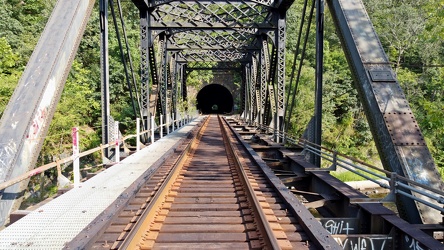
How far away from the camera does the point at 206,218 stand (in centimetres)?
515

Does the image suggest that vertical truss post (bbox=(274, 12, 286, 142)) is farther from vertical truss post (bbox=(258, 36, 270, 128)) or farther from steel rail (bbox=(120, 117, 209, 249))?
steel rail (bbox=(120, 117, 209, 249))

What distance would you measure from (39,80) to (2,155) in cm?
133

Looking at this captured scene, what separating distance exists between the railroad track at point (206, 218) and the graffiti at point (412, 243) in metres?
1.04

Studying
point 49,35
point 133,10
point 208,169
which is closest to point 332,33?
point 133,10

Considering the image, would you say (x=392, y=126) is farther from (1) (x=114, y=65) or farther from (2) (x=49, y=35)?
(1) (x=114, y=65)

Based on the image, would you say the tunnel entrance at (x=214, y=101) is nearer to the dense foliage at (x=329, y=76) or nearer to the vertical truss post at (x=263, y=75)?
the dense foliage at (x=329, y=76)

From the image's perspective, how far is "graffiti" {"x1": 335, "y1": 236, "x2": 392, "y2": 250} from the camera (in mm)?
4371

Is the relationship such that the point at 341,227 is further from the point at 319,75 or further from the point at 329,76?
the point at 329,76

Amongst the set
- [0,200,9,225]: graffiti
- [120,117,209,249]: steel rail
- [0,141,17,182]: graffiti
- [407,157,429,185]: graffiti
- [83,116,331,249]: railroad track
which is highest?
[0,141,17,182]: graffiti

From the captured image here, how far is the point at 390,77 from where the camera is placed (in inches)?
230

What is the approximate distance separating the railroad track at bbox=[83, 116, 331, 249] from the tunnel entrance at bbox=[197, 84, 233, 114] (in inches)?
2504

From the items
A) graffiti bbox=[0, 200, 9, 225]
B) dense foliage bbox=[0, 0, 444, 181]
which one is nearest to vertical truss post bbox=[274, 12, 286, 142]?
graffiti bbox=[0, 200, 9, 225]

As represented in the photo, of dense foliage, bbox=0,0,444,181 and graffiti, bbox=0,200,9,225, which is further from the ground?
dense foliage, bbox=0,0,444,181

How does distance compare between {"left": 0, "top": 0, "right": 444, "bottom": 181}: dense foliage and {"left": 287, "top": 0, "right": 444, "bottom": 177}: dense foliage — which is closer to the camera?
{"left": 0, "top": 0, "right": 444, "bottom": 181}: dense foliage
